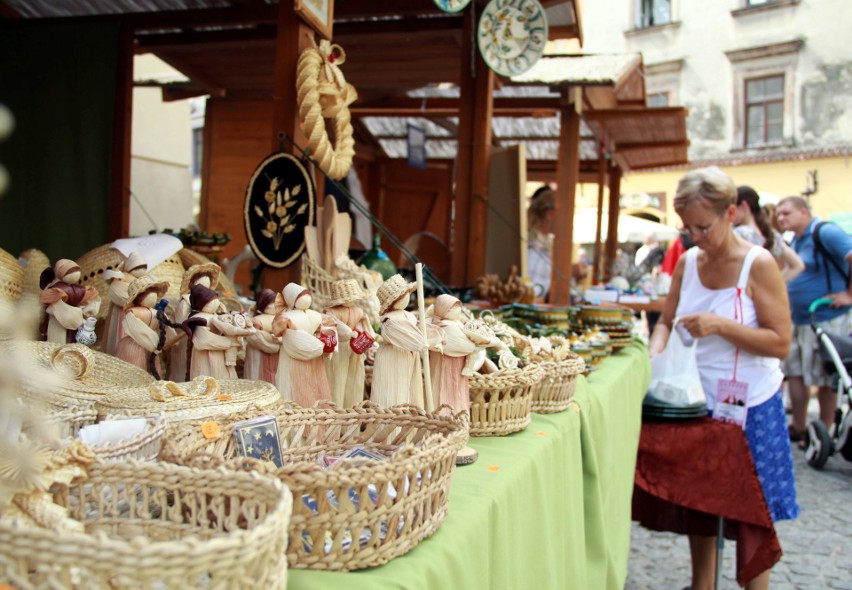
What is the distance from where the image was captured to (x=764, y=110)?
18156 millimetres

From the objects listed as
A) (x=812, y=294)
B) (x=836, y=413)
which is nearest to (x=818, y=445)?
(x=836, y=413)

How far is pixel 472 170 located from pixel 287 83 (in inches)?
84.0

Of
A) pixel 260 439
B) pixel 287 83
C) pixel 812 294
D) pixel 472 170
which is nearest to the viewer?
pixel 260 439

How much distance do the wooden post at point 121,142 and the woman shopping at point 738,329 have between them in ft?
10.0

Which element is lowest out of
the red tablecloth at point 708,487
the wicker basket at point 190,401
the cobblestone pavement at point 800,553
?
the cobblestone pavement at point 800,553

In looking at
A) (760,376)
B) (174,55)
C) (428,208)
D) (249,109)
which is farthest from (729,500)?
(428,208)

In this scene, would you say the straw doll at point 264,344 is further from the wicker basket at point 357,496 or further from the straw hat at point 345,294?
the wicker basket at point 357,496

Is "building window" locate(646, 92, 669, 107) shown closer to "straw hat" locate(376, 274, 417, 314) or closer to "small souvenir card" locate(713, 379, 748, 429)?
"small souvenir card" locate(713, 379, 748, 429)

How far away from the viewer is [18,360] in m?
0.55

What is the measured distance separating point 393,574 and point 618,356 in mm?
2726

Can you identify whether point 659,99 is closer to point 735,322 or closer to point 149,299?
point 735,322

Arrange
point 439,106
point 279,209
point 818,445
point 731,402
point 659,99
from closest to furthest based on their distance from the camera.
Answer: point 279,209 → point 731,402 → point 818,445 → point 439,106 → point 659,99

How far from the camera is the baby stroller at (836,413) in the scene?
4812mm

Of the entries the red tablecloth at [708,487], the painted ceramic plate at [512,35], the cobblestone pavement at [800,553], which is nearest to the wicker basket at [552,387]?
the red tablecloth at [708,487]
